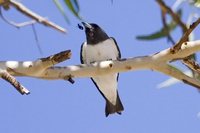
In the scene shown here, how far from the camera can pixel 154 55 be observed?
1.14 metres

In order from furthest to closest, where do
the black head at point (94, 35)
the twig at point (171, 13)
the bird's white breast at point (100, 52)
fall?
the black head at point (94, 35)
the bird's white breast at point (100, 52)
the twig at point (171, 13)

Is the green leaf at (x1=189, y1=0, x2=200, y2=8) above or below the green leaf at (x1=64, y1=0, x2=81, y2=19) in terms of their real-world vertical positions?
below

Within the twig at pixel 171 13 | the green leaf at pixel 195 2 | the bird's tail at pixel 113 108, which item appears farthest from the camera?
the bird's tail at pixel 113 108

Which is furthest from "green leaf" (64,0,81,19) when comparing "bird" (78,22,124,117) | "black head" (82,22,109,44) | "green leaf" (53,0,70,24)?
"black head" (82,22,109,44)

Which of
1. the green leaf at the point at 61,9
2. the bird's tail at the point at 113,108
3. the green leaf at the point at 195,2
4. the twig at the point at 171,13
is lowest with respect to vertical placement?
the bird's tail at the point at 113,108

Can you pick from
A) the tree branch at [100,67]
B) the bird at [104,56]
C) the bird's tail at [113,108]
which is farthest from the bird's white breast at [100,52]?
the tree branch at [100,67]

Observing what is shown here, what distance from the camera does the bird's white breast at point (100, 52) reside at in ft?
7.95

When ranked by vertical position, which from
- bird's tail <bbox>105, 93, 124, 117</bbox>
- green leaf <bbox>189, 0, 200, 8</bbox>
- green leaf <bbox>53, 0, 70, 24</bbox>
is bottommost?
bird's tail <bbox>105, 93, 124, 117</bbox>

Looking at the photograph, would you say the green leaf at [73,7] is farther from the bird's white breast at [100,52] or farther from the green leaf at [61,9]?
the bird's white breast at [100,52]

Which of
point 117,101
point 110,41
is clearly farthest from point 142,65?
point 110,41

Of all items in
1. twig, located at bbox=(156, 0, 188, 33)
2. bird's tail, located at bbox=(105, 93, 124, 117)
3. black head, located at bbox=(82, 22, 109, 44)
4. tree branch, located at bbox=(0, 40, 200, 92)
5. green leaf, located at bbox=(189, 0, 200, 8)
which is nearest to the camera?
twig, located at bbox=(156, 0, 188, 33)

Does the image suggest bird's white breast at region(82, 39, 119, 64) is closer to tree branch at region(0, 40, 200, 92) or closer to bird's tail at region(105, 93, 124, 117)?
bird's tail at region(105, 93, 124, 117)

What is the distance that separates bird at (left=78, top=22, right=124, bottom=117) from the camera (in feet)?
7.55

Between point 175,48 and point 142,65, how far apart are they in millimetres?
108
